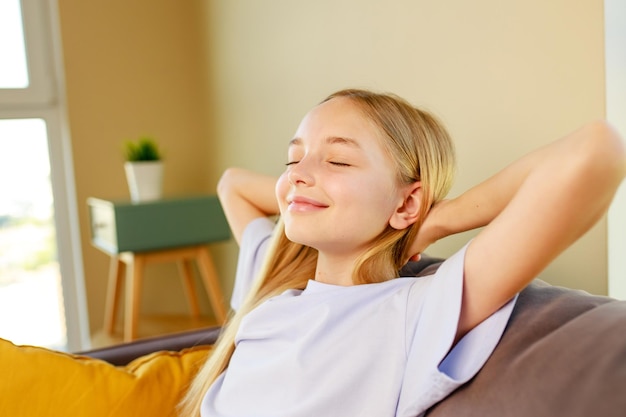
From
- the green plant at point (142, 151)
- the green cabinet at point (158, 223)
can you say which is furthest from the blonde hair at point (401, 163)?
the green plant at point (142, 151)

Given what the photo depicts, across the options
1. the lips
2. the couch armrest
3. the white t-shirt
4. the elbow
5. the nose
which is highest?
the elbow

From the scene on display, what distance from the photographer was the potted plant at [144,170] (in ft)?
8.51

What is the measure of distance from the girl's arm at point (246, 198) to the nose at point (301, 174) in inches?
15.6

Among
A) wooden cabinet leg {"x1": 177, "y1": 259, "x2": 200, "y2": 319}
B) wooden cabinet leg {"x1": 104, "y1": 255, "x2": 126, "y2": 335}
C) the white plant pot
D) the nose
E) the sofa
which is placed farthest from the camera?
wooden cabinet leg {"x1": 177, "y1": 259, "x2": 200, "y2": 319}

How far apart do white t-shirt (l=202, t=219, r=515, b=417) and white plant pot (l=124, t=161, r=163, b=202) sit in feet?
5.65

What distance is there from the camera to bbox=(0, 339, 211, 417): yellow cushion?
3.49 ft

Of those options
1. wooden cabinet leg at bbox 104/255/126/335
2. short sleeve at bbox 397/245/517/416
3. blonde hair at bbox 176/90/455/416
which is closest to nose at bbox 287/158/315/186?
blonde hair at bbox 176/90/455/416

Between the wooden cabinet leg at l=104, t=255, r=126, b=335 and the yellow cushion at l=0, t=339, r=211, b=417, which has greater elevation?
the yellow cushion at l=0, t=339, r=211, b=417

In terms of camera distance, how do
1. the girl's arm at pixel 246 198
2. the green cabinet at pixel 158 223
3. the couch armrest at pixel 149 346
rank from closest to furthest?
the couch armrest at pixel 149 346
the girl's arm at pixel 246 198
the green cabinet at pixel 158 223

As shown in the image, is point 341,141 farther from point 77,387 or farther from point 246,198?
point 77,387

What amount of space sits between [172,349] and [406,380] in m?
0.64

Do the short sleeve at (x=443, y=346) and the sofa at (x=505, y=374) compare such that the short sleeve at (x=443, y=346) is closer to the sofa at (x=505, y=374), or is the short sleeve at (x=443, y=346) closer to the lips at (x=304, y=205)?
the sofa at (x=505, y=374)

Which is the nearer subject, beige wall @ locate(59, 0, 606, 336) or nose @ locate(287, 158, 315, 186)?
nose @ locate(287, 158, 315, 186)

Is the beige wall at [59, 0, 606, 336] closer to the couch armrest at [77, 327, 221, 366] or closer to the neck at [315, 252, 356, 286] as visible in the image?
the neck at [315, 252, 356, 286]
